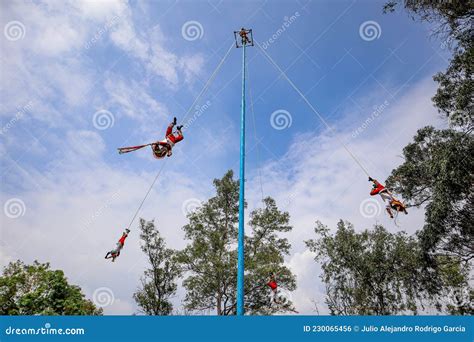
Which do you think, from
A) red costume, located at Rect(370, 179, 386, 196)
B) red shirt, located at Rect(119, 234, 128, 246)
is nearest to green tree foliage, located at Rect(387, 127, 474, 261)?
red costume, located at Rect(370, 179, 386, 196)

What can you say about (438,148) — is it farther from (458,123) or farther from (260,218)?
(260,218)

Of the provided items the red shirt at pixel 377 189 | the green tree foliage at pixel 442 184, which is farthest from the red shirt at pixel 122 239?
the green tree foliage at pixel 442 184

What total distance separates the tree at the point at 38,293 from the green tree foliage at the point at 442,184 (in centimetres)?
2041

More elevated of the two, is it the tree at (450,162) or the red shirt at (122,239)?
the tree at (450,162)

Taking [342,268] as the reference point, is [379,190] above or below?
below

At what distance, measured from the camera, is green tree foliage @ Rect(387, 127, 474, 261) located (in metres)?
11.4

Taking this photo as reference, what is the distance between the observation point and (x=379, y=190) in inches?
296

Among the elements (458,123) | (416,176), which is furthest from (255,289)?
(458,123)

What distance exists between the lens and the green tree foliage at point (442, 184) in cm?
1141

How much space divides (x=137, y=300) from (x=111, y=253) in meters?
14.6

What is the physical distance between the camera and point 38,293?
17.8 metres

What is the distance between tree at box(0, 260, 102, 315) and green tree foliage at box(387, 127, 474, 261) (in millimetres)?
20406

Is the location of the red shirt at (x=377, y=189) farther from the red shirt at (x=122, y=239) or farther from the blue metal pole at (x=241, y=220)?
the red shirt at (x=122, y=239)

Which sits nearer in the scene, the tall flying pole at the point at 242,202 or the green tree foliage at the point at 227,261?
the tall flying pole at the point at 242,202
